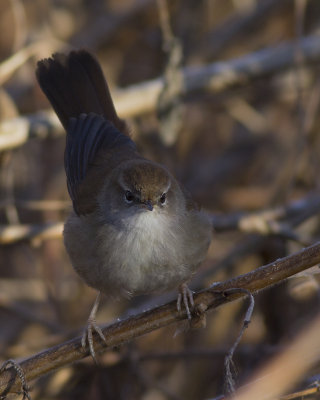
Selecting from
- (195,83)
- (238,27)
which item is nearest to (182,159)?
(195,83)

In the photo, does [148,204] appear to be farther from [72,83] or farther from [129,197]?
Result: [72,83]

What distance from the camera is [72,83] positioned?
436 cm

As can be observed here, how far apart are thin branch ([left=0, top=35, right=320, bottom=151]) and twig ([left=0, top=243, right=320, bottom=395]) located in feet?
7.36

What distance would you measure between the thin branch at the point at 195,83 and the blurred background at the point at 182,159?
0.01 metres

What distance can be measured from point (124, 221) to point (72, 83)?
1.32 metres

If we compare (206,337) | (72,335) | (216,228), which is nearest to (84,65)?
(216,228)

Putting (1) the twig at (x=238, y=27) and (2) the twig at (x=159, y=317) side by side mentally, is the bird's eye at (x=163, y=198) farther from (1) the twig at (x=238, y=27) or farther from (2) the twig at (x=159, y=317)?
(1) the twig at (x=238, y=27)

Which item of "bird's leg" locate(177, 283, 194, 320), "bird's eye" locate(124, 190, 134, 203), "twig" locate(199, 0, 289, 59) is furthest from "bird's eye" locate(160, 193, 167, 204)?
"twig" locate(199, 0, 289, 59)

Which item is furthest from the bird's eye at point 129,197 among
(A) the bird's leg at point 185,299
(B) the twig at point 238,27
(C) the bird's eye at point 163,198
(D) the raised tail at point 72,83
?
(B) the twig at point 238,27

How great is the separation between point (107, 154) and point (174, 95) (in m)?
0.89

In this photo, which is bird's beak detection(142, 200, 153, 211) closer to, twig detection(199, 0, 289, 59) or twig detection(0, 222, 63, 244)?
twig detection(0, 222, 63, 244)

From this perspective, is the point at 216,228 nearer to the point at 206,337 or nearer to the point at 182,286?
the point at 206,337

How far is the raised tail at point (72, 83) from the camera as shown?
437 cm

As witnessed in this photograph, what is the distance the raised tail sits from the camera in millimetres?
4367
